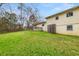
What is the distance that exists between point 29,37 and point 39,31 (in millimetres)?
262

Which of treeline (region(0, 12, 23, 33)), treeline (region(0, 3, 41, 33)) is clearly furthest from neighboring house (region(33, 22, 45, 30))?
treeline (region(0, 12, 23, 33))

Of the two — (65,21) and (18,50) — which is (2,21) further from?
(65,21)

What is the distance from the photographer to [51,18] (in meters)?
3.87

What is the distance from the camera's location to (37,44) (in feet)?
12.1

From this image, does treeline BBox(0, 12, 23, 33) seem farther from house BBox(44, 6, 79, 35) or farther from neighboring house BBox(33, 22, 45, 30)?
house BBox(44, 6, 79, 35)

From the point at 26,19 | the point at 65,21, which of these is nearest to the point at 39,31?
the point at 26,19

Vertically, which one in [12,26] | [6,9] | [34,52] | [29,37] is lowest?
[34,52]

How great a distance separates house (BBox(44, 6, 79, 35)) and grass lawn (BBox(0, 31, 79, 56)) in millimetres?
148

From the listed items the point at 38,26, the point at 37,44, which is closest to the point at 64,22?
the point at 38,26

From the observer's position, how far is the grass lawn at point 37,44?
139 inches

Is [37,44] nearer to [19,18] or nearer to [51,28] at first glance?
[51,28]

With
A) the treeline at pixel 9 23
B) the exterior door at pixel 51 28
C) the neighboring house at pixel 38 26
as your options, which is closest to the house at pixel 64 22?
the exterior door at pixel 51 28

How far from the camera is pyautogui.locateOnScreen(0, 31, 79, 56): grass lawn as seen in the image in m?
3.54

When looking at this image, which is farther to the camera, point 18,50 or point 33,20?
point 33,20
